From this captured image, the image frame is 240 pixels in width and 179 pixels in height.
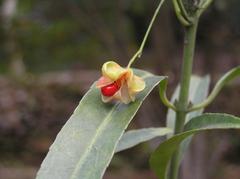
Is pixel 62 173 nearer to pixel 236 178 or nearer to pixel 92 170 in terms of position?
pixel 92 170

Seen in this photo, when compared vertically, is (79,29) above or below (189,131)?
below

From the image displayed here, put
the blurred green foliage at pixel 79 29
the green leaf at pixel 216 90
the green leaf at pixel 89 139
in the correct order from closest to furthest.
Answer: the green leaf at pixel 89 139 → the green leaf at pixel 216 90 → the blurred green foliage at pixel 79 29

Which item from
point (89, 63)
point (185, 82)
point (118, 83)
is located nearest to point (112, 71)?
point (118, 83)

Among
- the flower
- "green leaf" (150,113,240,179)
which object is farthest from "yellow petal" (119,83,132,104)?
"green leaf" (150,113,240,179)

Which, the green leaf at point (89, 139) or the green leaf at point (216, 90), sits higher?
the green leaf at point (89, 139)

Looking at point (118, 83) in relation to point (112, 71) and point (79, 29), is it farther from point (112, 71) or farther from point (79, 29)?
point (79, 29)

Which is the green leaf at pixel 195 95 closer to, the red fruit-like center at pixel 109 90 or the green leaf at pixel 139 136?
the green leaf at pixel 139 136

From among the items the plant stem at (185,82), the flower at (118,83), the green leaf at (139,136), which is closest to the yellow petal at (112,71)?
the flower at (118,83)

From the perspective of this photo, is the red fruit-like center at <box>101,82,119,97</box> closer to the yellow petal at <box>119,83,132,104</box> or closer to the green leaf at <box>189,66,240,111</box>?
the yellow petal at <box>119,83,132,104</box>
